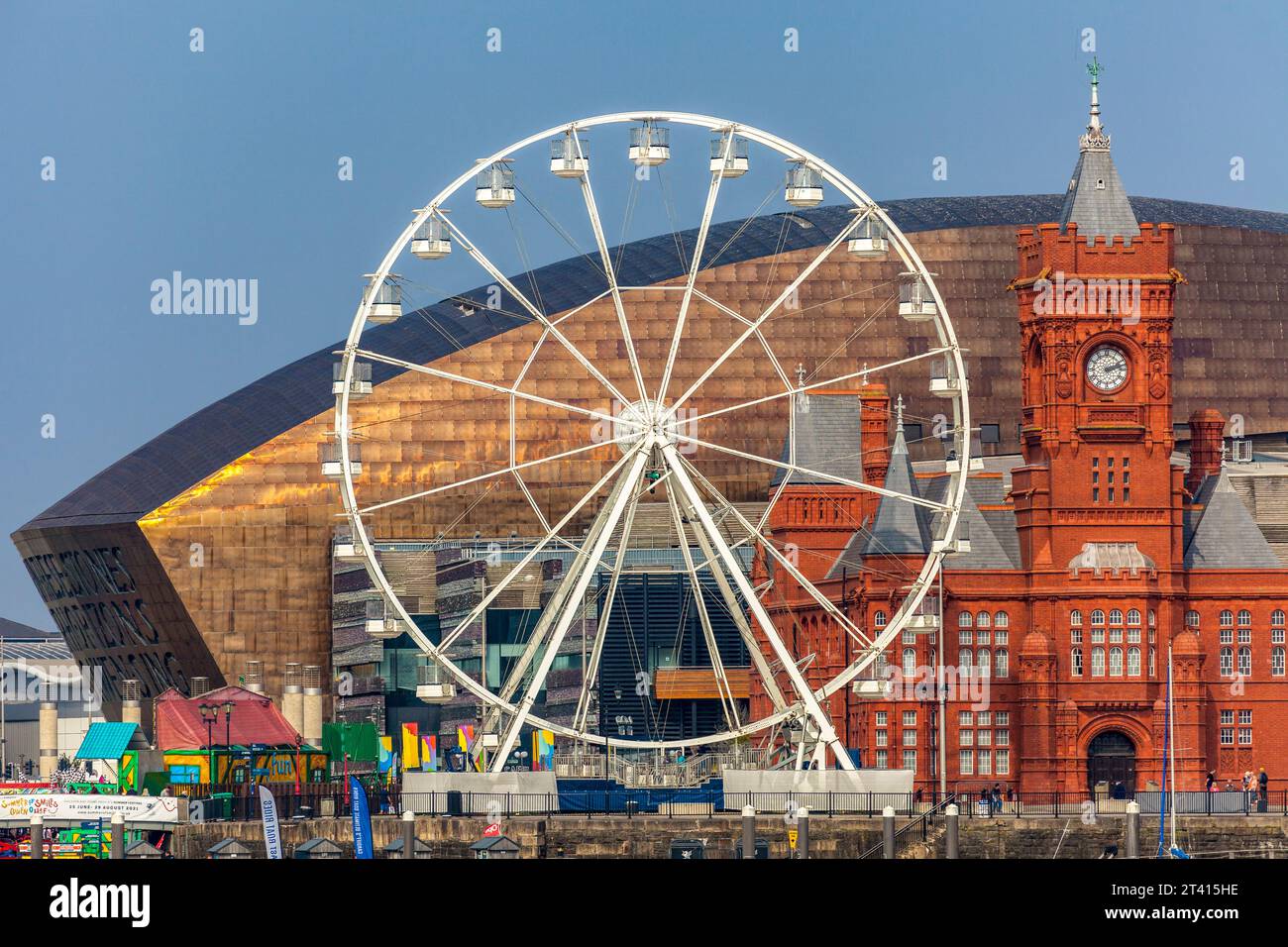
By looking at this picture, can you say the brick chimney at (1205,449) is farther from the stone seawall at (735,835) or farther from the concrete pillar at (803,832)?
the concrete pillar at (803,832)

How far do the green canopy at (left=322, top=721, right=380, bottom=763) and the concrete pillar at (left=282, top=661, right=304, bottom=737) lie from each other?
14160 millimetres

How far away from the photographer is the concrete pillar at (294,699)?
15512cm

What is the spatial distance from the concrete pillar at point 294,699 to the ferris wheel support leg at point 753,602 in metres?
69.1

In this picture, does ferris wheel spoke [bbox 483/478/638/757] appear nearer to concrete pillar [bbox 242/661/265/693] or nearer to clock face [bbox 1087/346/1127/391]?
clock face [bbox 1087/346/1127/391]

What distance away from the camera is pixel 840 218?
178 metres

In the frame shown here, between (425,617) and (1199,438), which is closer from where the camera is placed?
(1199,438)

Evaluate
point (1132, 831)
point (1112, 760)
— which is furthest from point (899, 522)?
point (1132, 831)

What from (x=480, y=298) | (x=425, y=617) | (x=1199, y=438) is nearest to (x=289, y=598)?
(x=425, y=617)

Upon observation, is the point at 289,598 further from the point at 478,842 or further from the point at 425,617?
the point at 478,842

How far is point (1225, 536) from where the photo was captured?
112m

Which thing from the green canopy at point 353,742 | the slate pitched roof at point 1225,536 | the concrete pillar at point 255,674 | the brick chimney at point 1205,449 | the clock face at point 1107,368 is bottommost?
the green canopy at point 353,742

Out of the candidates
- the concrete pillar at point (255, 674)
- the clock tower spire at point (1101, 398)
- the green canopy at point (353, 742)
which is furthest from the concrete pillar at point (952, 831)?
the concrete pillar at point (255, 674)
